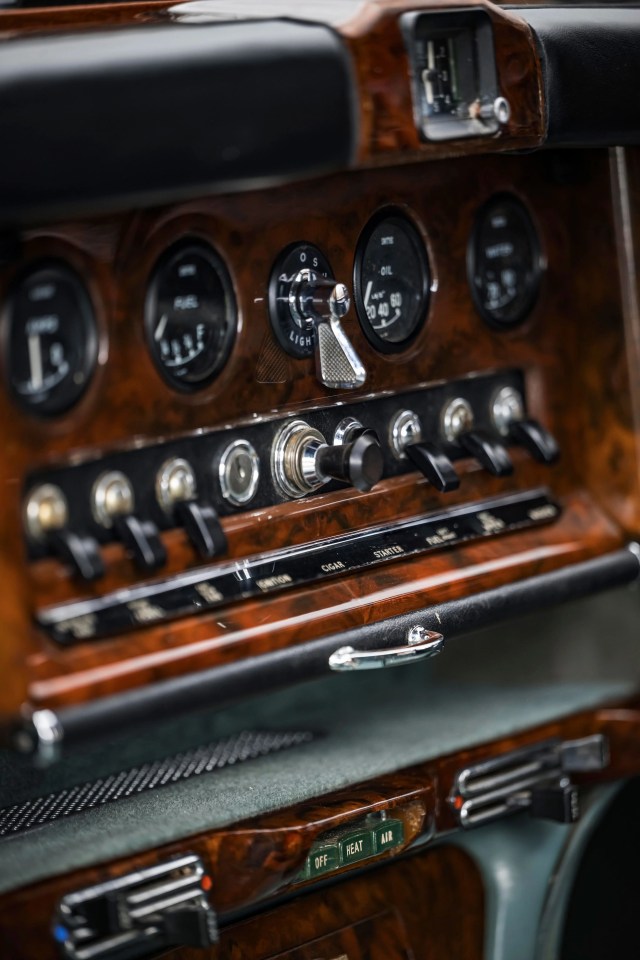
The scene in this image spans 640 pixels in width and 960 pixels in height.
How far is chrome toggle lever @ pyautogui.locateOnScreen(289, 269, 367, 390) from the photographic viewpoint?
1529mm

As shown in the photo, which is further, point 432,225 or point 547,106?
point 432,225

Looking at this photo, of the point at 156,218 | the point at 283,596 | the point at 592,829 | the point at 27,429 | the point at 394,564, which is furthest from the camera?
the point at 592,829

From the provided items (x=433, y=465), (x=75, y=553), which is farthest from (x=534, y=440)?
(x=75, y=553)

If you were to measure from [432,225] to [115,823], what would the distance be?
767 mm

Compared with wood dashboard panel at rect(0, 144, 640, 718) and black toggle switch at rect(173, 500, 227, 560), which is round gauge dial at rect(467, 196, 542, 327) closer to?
wood dashboard panel at rect(0, 144, 640, 718)

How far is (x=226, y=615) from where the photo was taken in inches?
56.7

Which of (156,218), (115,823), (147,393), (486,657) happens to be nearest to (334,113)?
(156,218)

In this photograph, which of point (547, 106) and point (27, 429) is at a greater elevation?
point (547, 106)

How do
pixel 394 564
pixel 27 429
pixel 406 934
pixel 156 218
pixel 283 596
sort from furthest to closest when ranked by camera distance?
1. pixel 406 934
2. pixel 394 564
3. pixel 283 596
4. pixel 156 218
5. pixel 27 429

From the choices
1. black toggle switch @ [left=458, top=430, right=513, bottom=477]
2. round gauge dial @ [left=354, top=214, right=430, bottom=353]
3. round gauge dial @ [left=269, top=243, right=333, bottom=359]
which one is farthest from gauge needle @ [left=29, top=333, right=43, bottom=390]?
black toggle switch @ [left=458, top=430, right=513, bottom=477]

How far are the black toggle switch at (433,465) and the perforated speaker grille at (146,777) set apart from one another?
41cm

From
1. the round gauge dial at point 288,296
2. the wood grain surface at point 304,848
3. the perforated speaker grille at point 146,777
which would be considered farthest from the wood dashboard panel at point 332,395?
the perforated speaker grille at point 146,777

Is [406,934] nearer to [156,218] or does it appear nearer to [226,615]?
[226,615]

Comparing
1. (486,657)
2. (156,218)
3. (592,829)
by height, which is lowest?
(592,829)
